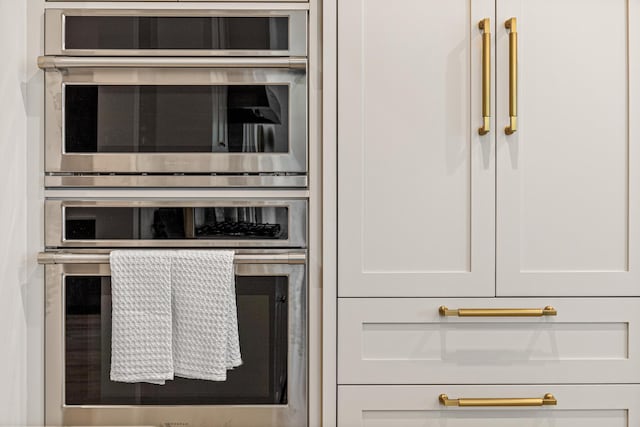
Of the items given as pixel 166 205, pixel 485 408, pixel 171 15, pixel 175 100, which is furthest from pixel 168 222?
pixel 485 408

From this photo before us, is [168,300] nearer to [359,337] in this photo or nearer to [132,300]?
[132,300]

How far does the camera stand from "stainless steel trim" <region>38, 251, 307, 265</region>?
155 centimetres

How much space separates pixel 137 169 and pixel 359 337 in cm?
70

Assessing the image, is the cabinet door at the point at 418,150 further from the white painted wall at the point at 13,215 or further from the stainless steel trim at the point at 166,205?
the white painted wall at the point at 13,215

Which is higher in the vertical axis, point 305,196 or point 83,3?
point 83,3

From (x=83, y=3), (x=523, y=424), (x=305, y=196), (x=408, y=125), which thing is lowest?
(x=523, y=424)

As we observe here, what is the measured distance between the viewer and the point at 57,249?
1588 millimetres

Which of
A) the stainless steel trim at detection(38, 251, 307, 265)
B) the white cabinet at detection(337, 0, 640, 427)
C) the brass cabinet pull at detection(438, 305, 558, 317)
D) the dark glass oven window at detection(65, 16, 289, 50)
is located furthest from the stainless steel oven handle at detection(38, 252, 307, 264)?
the dark glass oven window at detection(65, 16, 289, 50)

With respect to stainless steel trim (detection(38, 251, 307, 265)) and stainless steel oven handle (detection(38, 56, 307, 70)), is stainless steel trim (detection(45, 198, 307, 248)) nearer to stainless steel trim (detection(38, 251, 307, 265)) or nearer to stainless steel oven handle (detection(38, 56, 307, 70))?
stainless steel trim (detection(38, 251, 307, 265))

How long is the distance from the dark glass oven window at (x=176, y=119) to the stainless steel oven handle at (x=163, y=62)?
5 centimetres

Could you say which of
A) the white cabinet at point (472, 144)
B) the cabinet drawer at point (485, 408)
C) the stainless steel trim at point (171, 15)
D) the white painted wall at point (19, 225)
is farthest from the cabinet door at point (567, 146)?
the white painted wall at point (19, 225)

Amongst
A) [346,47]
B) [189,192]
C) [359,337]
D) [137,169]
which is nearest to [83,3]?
[137,169]

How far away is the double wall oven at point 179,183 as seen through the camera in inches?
61.9

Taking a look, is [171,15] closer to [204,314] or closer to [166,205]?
[166,205]
